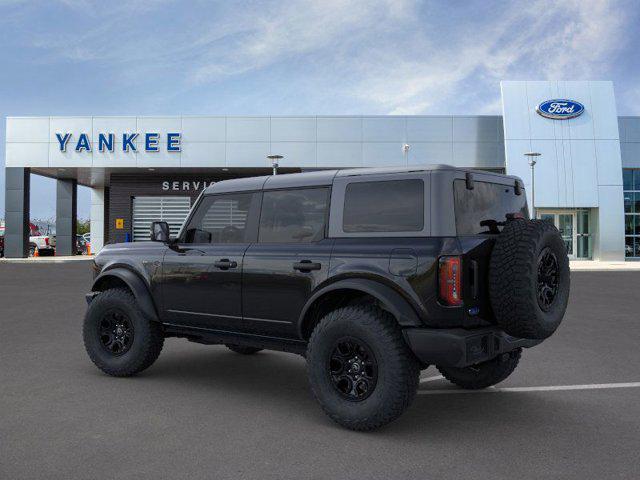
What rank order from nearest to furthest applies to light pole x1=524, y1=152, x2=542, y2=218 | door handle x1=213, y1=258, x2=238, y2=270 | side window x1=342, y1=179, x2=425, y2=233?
1. side window x1=342, y1=179, x2=425, y2=233
2. door handle x1=213, y1=258, x2=238, y2=270
3. light pole x1=524, y1=152, x2=542, y2=218

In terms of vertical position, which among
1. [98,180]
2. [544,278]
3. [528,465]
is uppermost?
[98,180]

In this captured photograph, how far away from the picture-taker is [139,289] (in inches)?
234

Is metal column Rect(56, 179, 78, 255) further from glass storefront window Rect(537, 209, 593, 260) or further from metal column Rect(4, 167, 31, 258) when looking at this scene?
glass storefront window Rect(537, 209, 593, 260)

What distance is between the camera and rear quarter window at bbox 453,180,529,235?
14.6 feet

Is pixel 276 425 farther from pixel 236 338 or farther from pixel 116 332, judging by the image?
pixel 116 332

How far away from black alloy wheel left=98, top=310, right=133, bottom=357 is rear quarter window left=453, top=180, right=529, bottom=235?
3.46 m

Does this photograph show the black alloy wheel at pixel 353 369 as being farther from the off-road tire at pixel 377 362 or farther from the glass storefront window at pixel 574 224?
the glass storefront window at pixel 574 224

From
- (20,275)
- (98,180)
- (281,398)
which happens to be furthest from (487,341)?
(98,180)

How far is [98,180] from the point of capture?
3716cm

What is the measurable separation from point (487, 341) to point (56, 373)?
4.27m

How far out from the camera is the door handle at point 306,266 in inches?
184

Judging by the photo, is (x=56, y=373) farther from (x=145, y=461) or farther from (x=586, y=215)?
(x=586, y=215)

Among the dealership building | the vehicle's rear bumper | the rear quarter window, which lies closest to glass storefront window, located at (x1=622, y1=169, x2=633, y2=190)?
the dealership building

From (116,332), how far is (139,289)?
1.94ft
